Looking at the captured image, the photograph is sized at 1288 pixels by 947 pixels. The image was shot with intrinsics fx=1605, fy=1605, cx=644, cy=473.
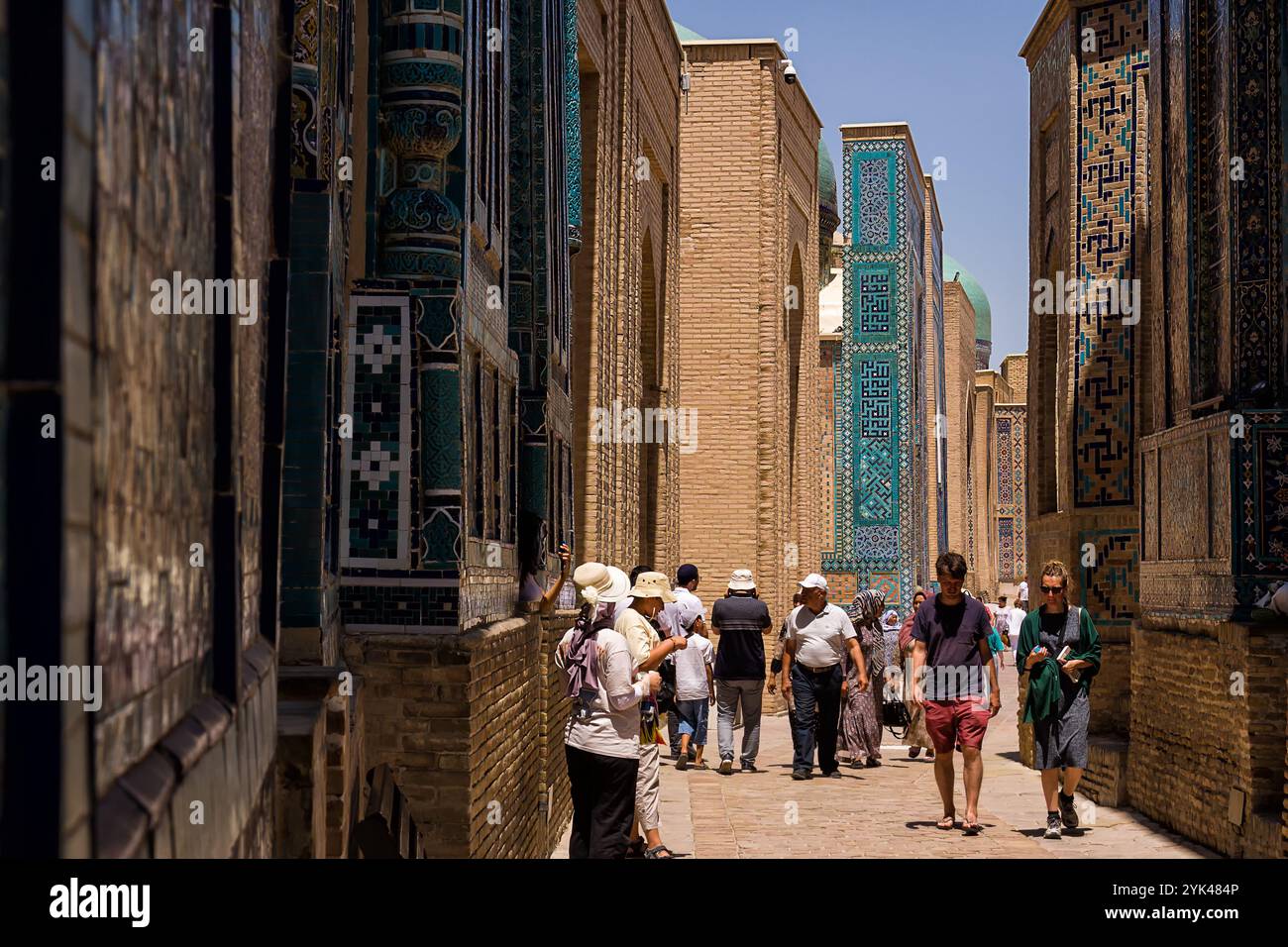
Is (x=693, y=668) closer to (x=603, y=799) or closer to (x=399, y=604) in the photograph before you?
(x=603, y=799)

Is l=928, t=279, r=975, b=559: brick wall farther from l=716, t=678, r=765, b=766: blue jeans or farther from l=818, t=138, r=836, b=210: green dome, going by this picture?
l=716, t=678, r=765, b=766: blue jeans

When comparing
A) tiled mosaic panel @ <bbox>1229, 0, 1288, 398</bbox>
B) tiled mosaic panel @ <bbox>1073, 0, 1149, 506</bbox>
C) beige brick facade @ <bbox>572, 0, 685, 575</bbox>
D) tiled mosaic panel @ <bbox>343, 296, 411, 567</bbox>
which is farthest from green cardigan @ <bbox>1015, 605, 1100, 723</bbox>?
beige brick facade @ <bbox>572, 0, 685, 575</bbox>

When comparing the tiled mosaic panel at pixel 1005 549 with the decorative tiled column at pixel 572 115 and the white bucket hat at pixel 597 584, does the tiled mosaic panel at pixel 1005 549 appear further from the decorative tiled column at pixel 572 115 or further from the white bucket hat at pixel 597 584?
the white bucket hat at pixel 597 584

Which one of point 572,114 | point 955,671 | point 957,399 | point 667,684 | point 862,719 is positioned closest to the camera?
point 955,671

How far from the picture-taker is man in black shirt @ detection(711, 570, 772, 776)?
10453mm

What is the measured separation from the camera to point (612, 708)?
567 cm

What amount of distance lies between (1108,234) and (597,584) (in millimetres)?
7884

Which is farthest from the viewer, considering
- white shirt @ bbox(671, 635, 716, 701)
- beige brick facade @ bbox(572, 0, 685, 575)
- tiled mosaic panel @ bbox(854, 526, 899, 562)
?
tiled mosaic panel @ bbox(854, 526, 899, 562)

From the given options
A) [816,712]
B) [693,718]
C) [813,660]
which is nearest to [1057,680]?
[813,660]

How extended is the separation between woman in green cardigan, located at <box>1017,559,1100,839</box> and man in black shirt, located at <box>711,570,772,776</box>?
107 inches

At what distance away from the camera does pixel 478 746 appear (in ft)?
19.1

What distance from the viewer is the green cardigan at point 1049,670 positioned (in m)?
7.83
